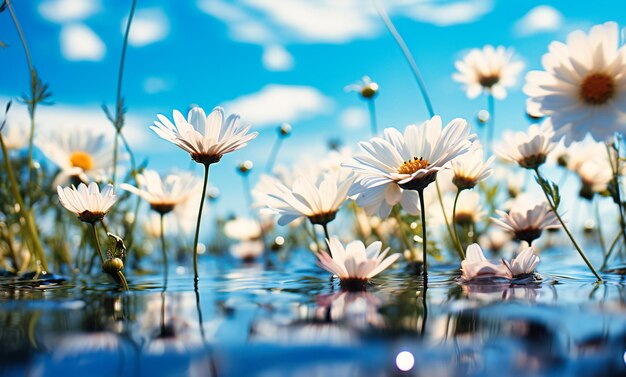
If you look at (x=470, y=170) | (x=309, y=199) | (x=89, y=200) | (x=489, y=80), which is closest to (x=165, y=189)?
(x=89, y=200)

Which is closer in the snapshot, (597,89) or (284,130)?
(597,89)

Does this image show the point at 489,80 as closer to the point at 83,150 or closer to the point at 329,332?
the point at 83,150

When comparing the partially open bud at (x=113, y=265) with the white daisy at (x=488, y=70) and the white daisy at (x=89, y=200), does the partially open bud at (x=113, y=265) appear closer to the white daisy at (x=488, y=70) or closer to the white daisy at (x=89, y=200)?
the white daisy at (x=89, y=200)

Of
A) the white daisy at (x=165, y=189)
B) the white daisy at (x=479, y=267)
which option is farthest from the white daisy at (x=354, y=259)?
the white daisy at (x=165, y=189)

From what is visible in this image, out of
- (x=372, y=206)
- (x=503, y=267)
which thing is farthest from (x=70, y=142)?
(x=503, y=267)

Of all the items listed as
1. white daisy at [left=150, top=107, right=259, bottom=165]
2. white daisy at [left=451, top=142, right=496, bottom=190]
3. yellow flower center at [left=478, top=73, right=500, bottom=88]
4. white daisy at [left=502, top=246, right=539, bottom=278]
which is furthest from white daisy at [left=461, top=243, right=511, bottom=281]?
yellow flower center at [left=478, top=73, right=500, bottom=88]

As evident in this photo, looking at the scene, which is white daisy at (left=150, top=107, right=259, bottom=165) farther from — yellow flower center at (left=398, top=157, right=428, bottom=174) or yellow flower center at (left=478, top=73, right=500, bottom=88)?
yellow flower center at (left=478, top=73, right=500, bottom=88)
